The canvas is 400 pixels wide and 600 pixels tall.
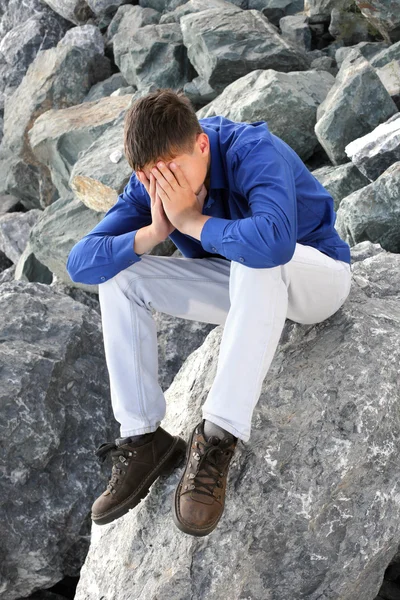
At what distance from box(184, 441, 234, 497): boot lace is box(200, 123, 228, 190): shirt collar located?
120 cm

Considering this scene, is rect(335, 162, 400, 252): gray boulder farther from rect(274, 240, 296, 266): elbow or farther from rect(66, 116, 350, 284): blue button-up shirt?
rect(274, 240, 296, 266): elbow

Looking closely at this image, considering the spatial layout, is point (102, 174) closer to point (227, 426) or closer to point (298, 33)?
point (298, 33)

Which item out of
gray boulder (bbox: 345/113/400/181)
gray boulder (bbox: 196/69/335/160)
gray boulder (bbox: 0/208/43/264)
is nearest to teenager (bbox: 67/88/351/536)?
gray boulder (bbox: 345/113/400/181)

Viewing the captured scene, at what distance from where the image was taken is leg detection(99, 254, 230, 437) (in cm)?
333

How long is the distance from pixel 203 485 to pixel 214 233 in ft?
3.51

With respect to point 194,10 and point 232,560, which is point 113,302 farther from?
point 194,10

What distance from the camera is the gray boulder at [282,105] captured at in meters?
7.57

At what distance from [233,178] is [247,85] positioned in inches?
201

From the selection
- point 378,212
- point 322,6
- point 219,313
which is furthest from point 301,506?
point 322,6

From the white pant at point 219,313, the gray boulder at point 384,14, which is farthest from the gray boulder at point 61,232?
the white pant at point 219,313

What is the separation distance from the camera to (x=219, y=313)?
11.9 ft

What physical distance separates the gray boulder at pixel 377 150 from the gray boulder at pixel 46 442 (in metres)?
2.93

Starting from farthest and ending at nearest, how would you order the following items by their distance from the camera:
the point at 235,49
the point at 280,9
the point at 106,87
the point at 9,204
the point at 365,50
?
the point at 9,204, the point at 106,87, the point at 280,9, the point at 235,49, the point at 365,50

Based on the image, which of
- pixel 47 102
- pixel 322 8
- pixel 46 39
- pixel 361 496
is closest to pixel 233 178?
pixel 361 496
